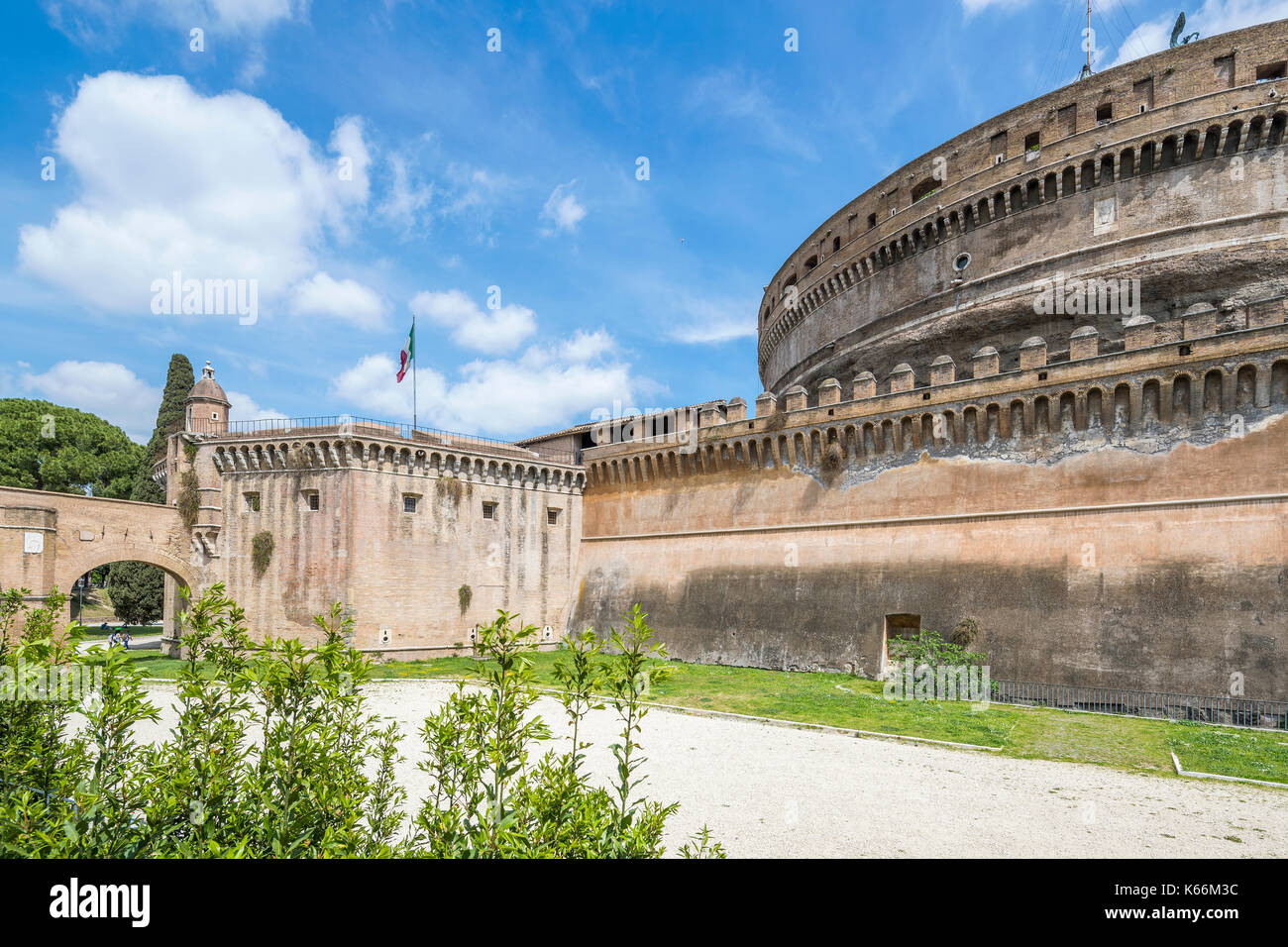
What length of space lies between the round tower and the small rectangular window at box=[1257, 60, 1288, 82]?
135 feet

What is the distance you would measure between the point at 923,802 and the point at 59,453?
5496 cm

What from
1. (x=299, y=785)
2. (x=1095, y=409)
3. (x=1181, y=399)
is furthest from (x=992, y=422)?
(x=299, y=785)

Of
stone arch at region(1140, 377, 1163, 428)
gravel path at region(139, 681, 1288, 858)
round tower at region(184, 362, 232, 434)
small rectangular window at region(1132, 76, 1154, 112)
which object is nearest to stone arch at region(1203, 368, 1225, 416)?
stone arch at region(1140, 377, 1163, 428)

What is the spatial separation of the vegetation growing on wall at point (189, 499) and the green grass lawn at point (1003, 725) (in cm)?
690

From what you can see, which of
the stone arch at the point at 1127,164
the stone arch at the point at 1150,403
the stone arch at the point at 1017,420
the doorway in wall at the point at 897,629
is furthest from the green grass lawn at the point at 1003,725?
the stone arch at the point at 1127,164

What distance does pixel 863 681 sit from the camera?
71.5 feet

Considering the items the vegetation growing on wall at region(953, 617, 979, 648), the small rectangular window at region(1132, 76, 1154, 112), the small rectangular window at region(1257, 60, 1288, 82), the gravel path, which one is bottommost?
the gravel path

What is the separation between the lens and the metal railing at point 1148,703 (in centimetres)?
1582

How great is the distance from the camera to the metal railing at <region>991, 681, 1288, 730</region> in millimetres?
15820

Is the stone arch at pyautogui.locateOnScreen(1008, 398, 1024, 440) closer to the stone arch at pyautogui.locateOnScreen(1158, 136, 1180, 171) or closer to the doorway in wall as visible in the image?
the doorway in wall

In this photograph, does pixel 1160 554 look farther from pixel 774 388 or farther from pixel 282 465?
pixel 282 465

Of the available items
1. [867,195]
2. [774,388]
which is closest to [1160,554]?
[867,195]

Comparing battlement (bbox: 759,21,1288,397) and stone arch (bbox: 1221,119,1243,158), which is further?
battlement (bbox: 759,21,1288,397)

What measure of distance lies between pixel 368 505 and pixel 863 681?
19.9m
